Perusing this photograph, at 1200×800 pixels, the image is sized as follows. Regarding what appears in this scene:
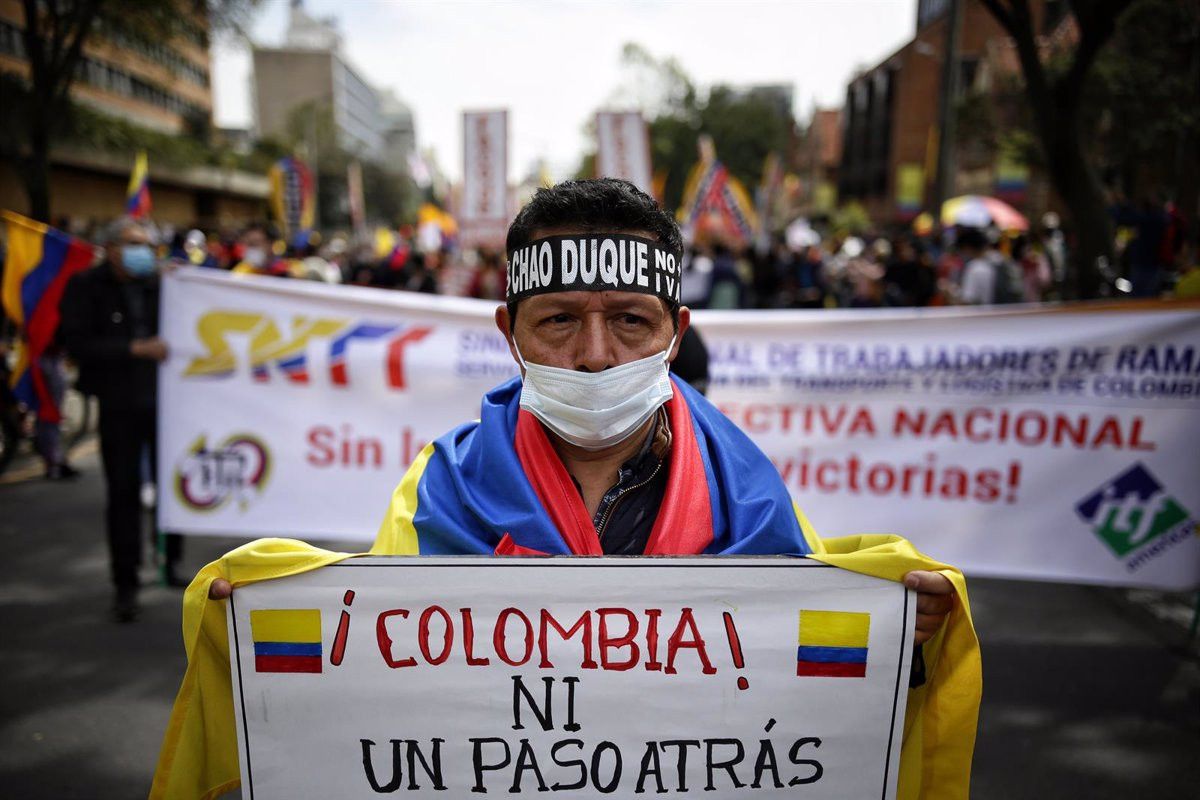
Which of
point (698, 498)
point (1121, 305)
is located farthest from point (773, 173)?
point (698, 498)

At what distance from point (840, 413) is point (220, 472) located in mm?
3447

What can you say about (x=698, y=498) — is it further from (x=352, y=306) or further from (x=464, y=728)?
(x=352, y=306)

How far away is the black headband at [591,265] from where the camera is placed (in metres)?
1.67

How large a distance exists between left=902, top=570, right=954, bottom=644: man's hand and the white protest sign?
0.08 metres

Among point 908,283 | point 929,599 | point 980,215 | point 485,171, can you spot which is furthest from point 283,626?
point 980,215

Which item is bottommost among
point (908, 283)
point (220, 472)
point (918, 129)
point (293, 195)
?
point (220, 472)

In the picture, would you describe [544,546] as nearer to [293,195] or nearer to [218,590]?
[218,590]

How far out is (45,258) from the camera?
209 inches

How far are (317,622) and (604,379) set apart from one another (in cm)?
73

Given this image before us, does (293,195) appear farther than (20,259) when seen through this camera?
Yes

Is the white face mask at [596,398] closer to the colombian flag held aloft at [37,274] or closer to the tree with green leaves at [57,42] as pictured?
the colombian flag held aloft at [37,274]

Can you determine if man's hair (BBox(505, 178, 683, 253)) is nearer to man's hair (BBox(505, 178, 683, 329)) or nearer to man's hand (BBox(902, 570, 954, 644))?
man's hair (BBox(505, 178, 683, 329))

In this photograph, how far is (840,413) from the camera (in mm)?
4758

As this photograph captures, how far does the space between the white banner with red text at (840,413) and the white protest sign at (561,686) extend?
317 cm
